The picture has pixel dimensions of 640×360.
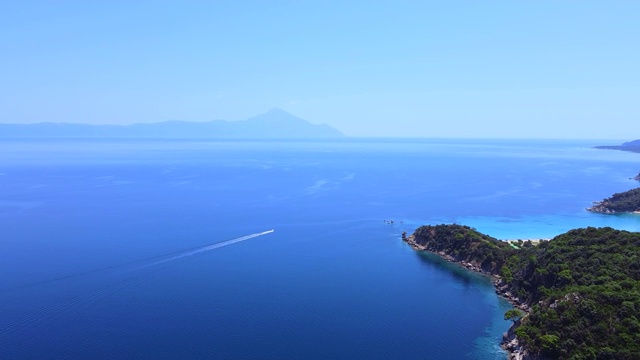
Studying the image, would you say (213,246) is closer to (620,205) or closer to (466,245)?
(466,245)

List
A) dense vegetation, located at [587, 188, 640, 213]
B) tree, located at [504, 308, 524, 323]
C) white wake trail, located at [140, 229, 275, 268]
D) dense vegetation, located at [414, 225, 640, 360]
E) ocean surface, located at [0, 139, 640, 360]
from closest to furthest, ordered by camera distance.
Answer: dense vegetation, located at [414, 225, 640, 360] → ocean surface, located at [0, 139, 640, 360] → tree, located at [504, 308, 524, 323] → white wake trail, located at [140, 229, 275, 268] → dense vegetation, located at [587, 188, 640, 213]

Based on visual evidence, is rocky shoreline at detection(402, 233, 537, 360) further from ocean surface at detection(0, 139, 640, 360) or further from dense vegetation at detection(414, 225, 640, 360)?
ocean surface at detection(0, 139, 640, 360)

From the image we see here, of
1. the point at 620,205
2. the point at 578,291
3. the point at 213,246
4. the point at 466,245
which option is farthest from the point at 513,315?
the point at 620,205

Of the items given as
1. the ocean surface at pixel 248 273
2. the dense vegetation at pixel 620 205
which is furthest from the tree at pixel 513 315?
the dense vegetation at pixel 620 205

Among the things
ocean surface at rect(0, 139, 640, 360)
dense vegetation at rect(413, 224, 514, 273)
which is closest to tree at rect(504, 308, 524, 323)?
ocean surface at rect(0, 139, 640, 360)

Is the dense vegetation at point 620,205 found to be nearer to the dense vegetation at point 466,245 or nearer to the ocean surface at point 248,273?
the ocean surface at point 248,273

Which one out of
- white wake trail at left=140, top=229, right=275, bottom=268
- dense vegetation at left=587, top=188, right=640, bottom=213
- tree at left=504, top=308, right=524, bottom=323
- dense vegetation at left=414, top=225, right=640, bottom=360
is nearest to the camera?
dense vegetation at left=414, top=225, right=640, bottom=360
